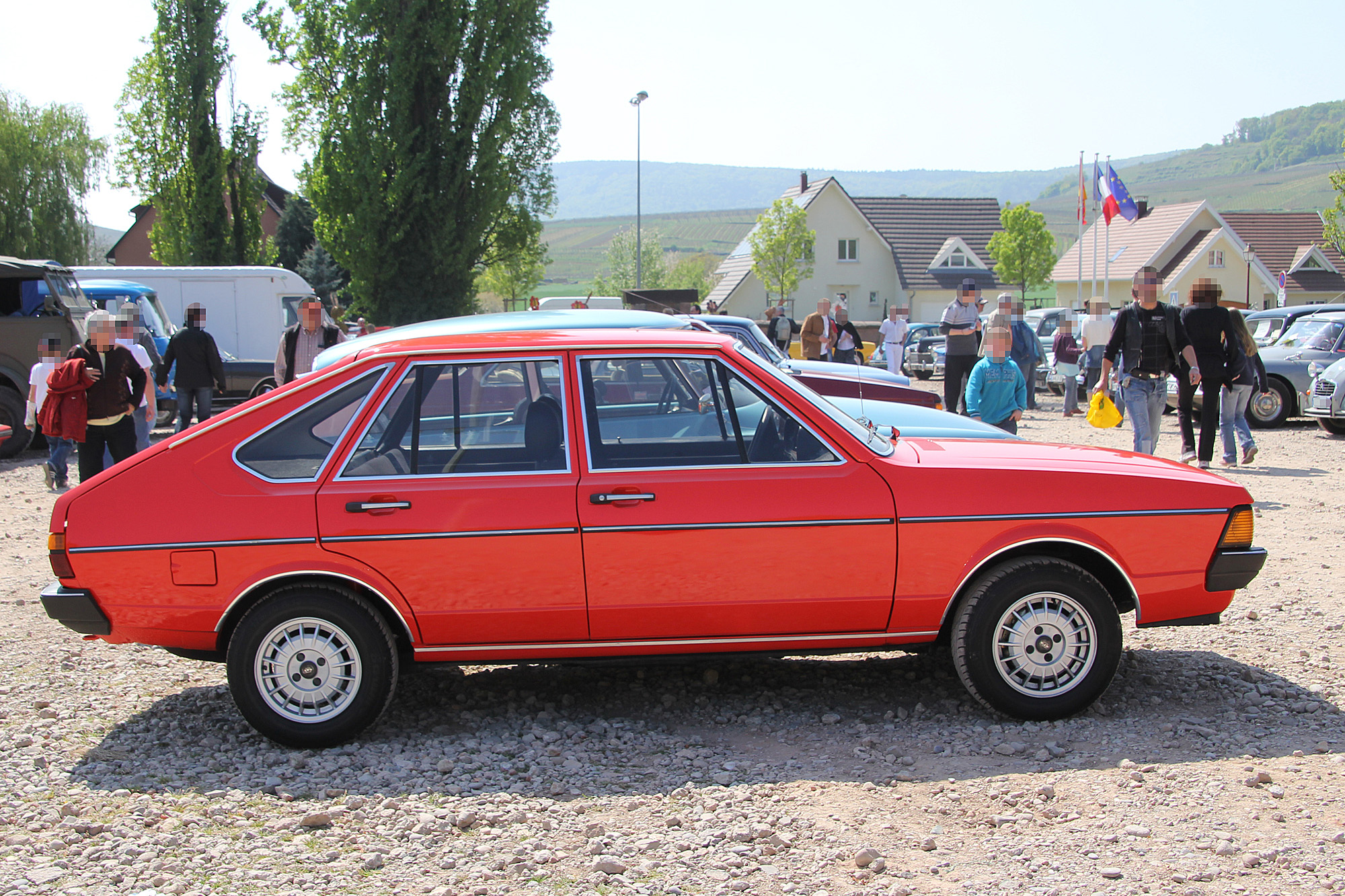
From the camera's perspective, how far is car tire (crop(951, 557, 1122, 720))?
14.8 ft

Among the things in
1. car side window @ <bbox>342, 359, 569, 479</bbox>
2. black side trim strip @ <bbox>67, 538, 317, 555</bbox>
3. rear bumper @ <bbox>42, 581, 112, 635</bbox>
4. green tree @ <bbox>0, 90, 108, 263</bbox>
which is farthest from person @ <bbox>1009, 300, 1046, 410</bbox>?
green tree @ <bbox>0, 90, 108, 263</bbox>

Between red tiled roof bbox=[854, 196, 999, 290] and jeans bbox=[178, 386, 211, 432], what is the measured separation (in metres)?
56.3

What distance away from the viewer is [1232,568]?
4.62m

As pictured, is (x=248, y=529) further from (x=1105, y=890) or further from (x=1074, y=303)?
(x=1074, y=303)

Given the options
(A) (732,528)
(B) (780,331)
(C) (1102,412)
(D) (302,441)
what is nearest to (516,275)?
(B) (780,331)

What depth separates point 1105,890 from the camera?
332 centimetres

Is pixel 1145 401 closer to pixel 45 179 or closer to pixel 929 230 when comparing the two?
pixel 45 179

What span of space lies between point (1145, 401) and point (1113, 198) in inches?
1193

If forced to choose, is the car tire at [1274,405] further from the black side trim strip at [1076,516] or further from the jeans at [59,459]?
the jeans at [59,459]

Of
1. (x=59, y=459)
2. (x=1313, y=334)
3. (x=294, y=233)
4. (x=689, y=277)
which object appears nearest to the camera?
(x=59, y=459)

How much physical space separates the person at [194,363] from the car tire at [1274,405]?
14.3 metres

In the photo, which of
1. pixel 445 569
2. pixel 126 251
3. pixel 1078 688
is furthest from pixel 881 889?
pixel 126 251

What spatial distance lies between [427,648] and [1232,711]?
3564 mm

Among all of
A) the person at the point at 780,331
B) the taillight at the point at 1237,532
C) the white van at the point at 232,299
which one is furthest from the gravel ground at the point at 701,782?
the white van at the point at 232,299
